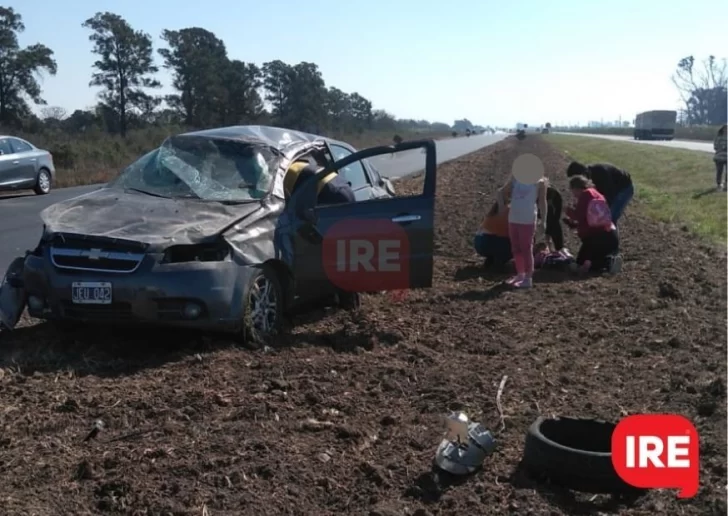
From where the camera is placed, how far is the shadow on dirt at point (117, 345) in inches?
223

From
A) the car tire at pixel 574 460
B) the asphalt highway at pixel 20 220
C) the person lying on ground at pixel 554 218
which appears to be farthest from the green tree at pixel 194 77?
the car tire at pixel 574 460

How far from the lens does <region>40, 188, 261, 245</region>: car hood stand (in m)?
5.82

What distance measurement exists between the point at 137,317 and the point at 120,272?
32 cm

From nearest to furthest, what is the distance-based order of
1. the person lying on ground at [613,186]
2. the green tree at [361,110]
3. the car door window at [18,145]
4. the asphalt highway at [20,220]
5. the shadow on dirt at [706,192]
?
the person lying on ground at [613,186] → the asphalt highway at [20,220] → the shadow on dirt at [706,192] → the car door window at [18,145] → the green tree at [361,110]

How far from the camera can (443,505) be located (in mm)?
3670

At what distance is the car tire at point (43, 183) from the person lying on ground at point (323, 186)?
1644cm

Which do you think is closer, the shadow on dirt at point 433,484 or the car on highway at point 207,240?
the shadow on dirt at point 433,484

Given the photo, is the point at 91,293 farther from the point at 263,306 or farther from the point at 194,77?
the point at 194,77

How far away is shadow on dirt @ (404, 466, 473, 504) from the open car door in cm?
295

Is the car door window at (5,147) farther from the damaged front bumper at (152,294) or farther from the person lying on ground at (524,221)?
the damaged front bumper at (152,294)

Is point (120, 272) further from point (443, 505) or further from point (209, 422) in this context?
point (443, 505)

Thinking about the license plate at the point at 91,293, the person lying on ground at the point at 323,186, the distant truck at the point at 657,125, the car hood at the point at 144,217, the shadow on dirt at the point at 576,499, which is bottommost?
the shadow on dirt at the point at 576,499

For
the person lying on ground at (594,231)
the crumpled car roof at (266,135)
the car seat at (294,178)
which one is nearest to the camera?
the car seat at (294,178)

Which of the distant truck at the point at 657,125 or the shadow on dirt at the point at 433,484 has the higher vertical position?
the distant truck at the point at 657,125
